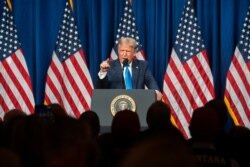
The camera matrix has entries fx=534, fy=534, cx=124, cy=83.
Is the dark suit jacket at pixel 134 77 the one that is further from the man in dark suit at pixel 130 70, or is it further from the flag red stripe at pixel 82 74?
the flag red stripe at pixel 82 74

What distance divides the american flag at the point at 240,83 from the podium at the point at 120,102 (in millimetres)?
3244

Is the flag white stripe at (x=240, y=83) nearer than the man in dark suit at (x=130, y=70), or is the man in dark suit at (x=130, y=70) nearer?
the man in dark suit at (x=130, y=70)

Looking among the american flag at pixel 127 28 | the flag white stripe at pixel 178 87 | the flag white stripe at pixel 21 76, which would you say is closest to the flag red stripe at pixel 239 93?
the flag white stripe at pixel 178 87

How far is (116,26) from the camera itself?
29.0 ft

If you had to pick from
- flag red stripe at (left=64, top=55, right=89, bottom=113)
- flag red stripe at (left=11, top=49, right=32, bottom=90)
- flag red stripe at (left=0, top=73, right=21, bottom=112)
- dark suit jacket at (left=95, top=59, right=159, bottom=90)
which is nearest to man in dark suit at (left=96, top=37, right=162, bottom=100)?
dark suit jacket at (left=95, top=59, right=159, bottom=90)

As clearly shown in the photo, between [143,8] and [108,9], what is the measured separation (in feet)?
1.91

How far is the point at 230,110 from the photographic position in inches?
337

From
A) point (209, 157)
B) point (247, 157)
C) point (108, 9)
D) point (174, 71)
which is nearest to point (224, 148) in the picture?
point (247, 157)

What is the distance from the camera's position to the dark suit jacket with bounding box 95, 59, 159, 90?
6.65 meters

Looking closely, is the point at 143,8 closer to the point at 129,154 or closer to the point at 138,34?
the point at 138,34

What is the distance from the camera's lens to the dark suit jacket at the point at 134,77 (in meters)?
6.65

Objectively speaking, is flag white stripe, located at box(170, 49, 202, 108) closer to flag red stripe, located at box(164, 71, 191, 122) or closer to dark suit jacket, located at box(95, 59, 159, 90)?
flag red stripe, located at box(164, 71, 191, 122)

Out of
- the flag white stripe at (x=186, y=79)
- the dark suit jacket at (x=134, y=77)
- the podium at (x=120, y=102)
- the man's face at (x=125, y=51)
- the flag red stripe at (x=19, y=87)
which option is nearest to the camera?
the podium at (x=120, y=102)

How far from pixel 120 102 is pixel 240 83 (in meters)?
3.50
